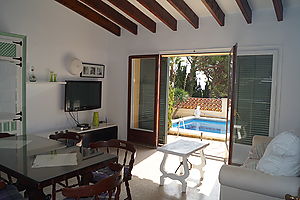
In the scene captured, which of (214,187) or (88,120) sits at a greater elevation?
(88,120)

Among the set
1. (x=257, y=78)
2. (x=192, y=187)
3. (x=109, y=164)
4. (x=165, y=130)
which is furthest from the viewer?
(x=165, y=130)

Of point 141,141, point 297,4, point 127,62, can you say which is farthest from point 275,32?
point 141,141

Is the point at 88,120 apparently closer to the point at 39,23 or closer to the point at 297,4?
the point at 39,23

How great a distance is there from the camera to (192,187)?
3570 millimetres

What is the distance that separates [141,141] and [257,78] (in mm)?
Answer: 2904

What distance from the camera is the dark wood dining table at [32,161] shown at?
1.81 m

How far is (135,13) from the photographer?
490 centimetres

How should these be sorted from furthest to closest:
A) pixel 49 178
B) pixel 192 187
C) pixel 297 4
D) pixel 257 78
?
pixel 257 78 < pixel 297 4 < pixel 192 187 < pixel 49 178

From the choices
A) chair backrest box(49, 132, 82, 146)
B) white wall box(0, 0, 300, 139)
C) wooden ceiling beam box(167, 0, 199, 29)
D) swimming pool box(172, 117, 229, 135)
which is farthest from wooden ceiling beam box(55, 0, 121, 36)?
swimming pool box(172, 117, 229, 135)

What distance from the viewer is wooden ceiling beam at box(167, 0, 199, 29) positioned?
4168 mm

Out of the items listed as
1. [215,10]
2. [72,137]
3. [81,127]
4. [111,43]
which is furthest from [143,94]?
[72,137]

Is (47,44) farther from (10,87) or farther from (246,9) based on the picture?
(246,9)

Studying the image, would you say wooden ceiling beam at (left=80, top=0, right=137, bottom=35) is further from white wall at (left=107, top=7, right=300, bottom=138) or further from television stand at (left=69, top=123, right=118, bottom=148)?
television stand at (left=69, top=123, right=118, bottom=148)

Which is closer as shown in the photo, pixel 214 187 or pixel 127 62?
pixel 214 187
